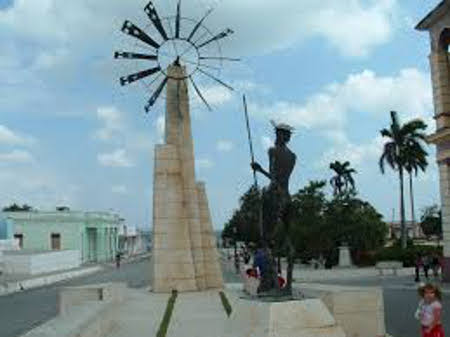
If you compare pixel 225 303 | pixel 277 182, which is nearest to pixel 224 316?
pixel 225 303

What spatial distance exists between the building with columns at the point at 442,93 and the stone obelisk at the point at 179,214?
8.72 meters

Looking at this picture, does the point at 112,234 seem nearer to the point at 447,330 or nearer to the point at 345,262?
the point at 345,262

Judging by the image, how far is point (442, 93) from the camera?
99.7 feet

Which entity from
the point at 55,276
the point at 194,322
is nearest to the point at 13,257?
the point at 55,276

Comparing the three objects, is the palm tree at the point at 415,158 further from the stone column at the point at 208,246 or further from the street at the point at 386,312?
the stone column at the point at 208,246

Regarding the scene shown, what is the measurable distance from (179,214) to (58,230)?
62382 millimetres

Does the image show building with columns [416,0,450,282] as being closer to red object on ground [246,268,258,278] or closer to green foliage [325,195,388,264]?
red object on ground [246,268,258,278]

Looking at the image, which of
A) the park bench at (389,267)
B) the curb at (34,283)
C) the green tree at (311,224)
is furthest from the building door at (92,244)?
the park bench at (389,267)

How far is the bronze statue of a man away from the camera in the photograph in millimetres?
12617

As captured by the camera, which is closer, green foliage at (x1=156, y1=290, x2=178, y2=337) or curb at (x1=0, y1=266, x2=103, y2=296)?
green foliage at (x1=156, y1=290, x2=178, y2=337)

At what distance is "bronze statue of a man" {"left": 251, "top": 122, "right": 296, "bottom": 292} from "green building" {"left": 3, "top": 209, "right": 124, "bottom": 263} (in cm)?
6812

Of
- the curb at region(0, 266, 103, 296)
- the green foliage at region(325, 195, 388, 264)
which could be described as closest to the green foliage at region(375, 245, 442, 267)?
the green foliage at region(325, 195, 388, 264)

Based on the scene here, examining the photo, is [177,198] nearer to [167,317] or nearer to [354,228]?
[167,317]

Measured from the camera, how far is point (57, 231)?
85750 millimetres
